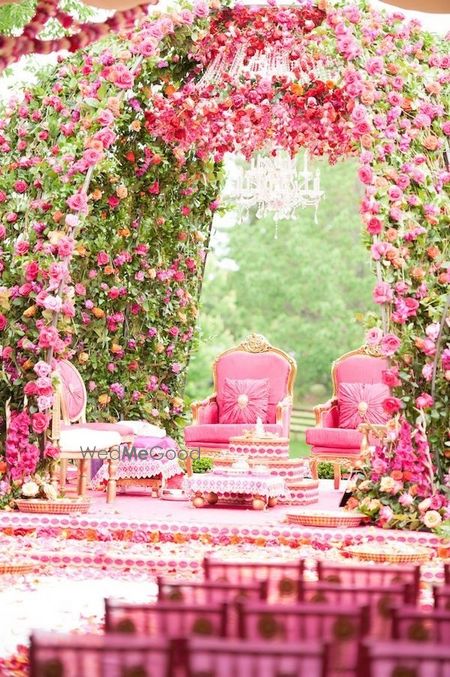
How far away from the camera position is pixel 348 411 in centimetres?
1084

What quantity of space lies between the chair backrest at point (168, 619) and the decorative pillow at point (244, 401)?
7.55 m

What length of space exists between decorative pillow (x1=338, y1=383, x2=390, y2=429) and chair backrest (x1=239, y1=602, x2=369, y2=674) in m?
7.65

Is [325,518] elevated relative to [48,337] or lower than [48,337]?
lower

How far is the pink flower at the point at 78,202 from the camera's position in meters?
8.35

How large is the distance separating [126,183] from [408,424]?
10.9 feet

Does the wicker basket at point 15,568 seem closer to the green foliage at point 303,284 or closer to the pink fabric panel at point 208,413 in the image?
the pink fabric panel at point 208,413

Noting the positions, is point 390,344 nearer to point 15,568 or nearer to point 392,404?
point 392,404

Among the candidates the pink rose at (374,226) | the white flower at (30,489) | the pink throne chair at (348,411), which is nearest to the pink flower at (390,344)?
the pink rose at (374,226)

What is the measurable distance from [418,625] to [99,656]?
790mm

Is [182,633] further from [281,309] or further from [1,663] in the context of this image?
[281,309]

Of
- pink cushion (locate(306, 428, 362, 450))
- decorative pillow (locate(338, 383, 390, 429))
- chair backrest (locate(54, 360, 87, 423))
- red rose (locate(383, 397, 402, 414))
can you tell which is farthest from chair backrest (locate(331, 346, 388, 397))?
red rose (locate(383, 397, 402, 414))

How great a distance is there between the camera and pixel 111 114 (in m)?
8.45

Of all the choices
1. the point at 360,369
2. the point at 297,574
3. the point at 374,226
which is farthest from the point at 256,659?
the point at 360,369

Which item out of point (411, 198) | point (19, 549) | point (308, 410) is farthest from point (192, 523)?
point (308, 410)
